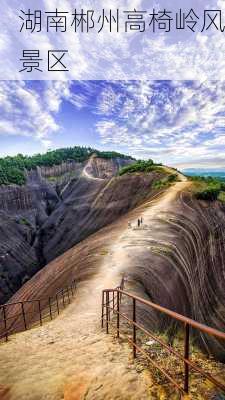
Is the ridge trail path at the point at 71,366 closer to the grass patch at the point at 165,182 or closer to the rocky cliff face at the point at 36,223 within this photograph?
the grass patch at the point at 165,182

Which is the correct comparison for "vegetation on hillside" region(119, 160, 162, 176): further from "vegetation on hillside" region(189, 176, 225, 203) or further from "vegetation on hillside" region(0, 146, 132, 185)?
"vegetation on hillside" region(0, 146, 132, 185)

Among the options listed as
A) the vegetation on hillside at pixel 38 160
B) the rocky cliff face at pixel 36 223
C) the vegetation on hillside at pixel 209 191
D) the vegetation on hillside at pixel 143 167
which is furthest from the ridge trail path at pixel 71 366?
the vegetation on hillside at pixel 38 160

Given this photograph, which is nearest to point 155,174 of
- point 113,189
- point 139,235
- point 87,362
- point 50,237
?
point 113,189

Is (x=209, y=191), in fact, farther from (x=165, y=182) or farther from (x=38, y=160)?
(x=38, y=160)

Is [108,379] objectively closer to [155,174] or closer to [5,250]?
[155,174]

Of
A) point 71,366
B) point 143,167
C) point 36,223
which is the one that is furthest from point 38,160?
point 71,366
